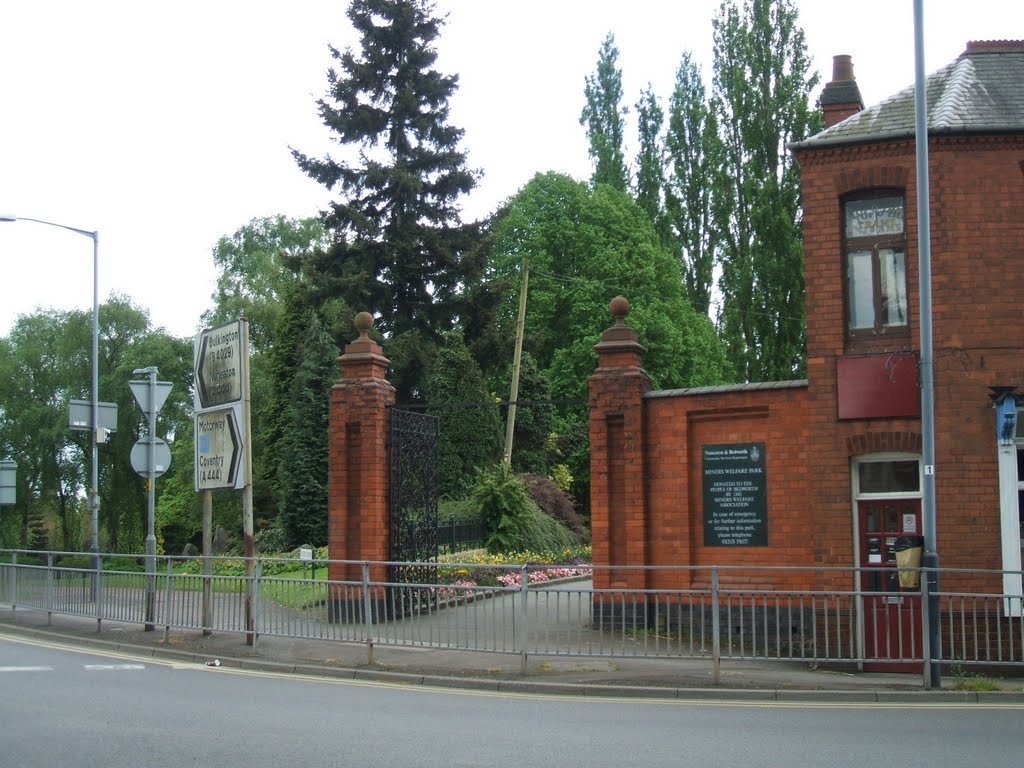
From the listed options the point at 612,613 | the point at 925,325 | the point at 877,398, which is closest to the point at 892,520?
the point at 877,398

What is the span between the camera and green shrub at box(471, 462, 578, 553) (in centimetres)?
2753

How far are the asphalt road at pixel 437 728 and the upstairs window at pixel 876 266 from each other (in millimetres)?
5425

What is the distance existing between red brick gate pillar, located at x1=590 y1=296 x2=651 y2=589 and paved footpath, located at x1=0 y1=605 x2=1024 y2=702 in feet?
8.47

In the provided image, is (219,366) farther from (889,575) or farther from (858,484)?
(889,575)

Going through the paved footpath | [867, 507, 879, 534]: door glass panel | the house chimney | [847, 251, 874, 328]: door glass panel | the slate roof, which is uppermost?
the house chimney

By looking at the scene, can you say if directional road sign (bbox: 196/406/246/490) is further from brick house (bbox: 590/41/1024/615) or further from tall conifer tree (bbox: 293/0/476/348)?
tall conifer tree (bbox: 293/0/476/348)

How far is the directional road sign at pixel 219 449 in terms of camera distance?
1627 centimetres

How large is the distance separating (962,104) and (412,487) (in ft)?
33.8

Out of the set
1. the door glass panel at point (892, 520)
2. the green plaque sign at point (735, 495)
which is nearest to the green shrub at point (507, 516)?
the green plaque sign at point (735, 495)

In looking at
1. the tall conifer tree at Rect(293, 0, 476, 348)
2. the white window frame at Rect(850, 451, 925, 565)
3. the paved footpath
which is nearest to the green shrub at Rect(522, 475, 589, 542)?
the tall conifer tree at Rect(293, 0, 476, 348)

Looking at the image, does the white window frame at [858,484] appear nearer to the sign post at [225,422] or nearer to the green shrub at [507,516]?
the sign post at [225,422]

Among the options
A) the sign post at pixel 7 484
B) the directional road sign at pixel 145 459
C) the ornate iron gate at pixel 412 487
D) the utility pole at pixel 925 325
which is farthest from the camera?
the sign post at pixel 7 484

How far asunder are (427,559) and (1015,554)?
9.62 m

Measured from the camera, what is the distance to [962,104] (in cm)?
1496
